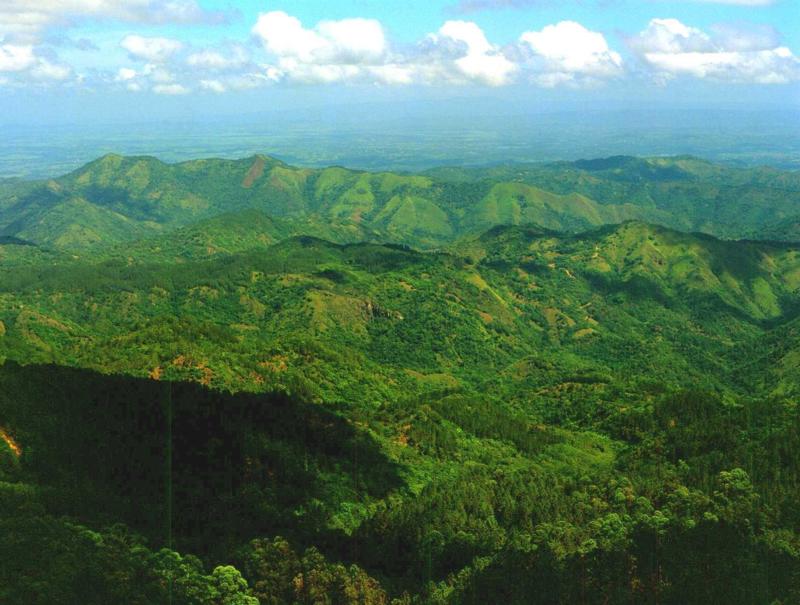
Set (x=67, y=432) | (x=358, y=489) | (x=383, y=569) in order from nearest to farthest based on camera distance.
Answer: (x=383, y=569)
(x=67, y=432)
(x=358, y=489)

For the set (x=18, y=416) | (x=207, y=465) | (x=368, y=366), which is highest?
(x=18, y=416)

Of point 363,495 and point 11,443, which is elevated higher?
point 11,443

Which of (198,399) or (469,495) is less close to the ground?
(198,399)

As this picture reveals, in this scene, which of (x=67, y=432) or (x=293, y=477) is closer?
(x=67, y=432)

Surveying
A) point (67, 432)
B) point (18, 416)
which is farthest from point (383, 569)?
point (18, 416)

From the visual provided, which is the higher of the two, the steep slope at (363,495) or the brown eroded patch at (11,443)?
the brown eroded patch at (11,443)

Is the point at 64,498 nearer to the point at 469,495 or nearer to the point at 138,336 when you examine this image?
the point at 469,495

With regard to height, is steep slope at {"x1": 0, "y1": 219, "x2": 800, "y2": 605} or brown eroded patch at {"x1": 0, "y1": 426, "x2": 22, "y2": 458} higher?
brown eroded patch at {"x1": 0, "y1": 426, "x2": 22, "y2": 458}

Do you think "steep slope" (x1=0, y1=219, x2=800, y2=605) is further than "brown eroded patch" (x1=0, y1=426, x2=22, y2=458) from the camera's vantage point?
No

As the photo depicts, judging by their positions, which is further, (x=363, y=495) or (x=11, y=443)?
(x=363, y=495)

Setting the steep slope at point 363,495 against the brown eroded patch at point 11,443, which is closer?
the steep slope at point 363,495

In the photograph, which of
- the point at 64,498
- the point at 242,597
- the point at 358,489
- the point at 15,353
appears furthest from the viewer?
the point at 15,353
